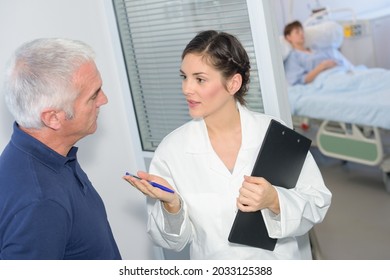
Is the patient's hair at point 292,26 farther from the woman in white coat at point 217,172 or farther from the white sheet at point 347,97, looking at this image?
the woman in white coat at point 217,172

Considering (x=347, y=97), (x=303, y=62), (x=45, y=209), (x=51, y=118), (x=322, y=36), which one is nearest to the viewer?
(x=45, y=209)

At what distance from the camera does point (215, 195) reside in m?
1.77

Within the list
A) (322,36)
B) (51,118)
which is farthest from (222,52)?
(322,36)

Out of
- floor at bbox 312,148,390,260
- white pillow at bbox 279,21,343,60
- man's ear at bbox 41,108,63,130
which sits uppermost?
man's ear at bbox 41,108,63,130

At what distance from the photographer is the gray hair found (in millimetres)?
1457

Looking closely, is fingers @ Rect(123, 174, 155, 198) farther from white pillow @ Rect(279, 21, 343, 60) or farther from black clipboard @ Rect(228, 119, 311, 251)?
white pillow @ Rect(279, 21, 343, 60)

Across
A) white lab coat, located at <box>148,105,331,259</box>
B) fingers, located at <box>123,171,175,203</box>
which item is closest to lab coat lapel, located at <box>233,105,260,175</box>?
white lab coat, located at <box>148,105,331,259</box>

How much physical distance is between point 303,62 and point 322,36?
34cm

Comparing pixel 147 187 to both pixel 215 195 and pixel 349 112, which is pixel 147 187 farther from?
pixel 349 112

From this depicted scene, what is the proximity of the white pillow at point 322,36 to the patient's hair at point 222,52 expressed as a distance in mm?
3520

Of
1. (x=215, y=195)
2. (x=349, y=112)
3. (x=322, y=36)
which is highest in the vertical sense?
(x=322, y=36)

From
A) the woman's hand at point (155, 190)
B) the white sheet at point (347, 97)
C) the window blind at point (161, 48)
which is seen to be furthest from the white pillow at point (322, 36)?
the woman's hand at point (155, 190)

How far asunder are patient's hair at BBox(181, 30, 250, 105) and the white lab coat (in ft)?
0.50
